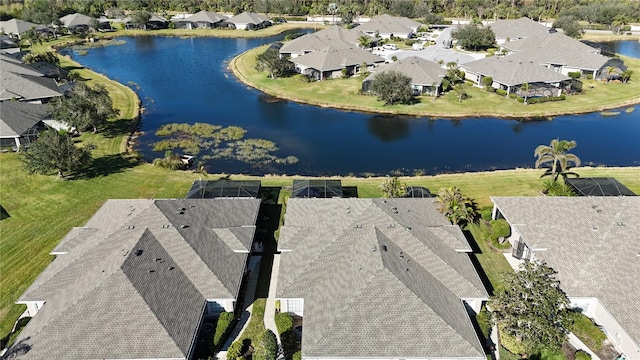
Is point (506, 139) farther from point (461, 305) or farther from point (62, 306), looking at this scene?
point (62, 306)

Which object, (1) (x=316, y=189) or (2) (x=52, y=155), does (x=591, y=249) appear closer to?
(1) (x=316, y=189)

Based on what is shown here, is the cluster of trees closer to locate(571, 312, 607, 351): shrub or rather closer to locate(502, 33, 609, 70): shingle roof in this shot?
locate(502, 33, 609, 70): shingle roof

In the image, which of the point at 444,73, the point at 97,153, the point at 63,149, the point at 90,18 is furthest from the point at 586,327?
the point at 90,18

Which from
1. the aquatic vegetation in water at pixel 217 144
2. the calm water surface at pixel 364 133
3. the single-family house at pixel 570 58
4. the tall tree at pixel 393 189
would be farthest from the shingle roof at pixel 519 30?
the tall tree at pixel 393 189

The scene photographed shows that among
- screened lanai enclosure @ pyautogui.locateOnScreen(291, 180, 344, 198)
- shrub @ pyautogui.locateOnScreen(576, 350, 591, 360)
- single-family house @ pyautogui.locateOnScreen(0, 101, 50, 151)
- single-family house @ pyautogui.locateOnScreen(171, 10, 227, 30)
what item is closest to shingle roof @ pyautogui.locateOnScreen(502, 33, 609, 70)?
screened lanai enclosure @ pyautogui.locateOnScreen(291, 180, 344, 198)

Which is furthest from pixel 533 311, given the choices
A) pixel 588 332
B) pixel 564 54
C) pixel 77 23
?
pixel 77 23

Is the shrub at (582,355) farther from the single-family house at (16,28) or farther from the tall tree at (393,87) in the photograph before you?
the single-family house at (16,28)
